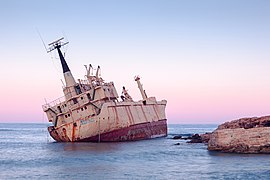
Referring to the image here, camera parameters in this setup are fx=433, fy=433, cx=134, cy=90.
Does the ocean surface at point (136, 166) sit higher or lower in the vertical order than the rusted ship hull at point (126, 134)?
lower

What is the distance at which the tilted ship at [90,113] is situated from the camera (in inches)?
1795

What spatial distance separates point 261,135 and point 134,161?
9.20m

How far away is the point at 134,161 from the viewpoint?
103 feet

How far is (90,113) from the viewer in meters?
45.8

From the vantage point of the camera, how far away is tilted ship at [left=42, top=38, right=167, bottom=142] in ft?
150

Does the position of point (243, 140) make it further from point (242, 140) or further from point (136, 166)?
point (136, 166)

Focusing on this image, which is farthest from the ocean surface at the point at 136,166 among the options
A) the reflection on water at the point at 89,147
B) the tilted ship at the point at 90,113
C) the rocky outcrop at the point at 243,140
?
the tilted ship at the point at 90,113

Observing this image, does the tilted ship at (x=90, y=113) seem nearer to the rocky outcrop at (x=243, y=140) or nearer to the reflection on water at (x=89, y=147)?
the reflection on water at (x=89, y=147)

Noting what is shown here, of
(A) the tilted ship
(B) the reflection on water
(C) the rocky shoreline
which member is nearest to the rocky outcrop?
(C) the rocky shoreline

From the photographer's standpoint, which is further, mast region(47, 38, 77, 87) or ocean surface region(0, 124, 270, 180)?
mast region(47, 38, 77, 87)

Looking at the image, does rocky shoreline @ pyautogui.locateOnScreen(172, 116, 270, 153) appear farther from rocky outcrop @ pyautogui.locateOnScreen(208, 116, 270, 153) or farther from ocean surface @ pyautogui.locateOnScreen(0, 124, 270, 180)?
ocean surface @ pyautogui.locateOnScreen(0, 124, 270, 180)

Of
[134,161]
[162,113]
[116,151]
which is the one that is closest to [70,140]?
[116,151]

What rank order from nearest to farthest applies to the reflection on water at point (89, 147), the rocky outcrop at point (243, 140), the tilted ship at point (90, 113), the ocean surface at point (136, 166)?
the ocean surface at point (136, 166) → the rocky outcrop at point (243, 140) → the reflection on water at point (89, 147) → the tilted ship at point (90, 113)

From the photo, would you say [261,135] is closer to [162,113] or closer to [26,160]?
[26,160]
